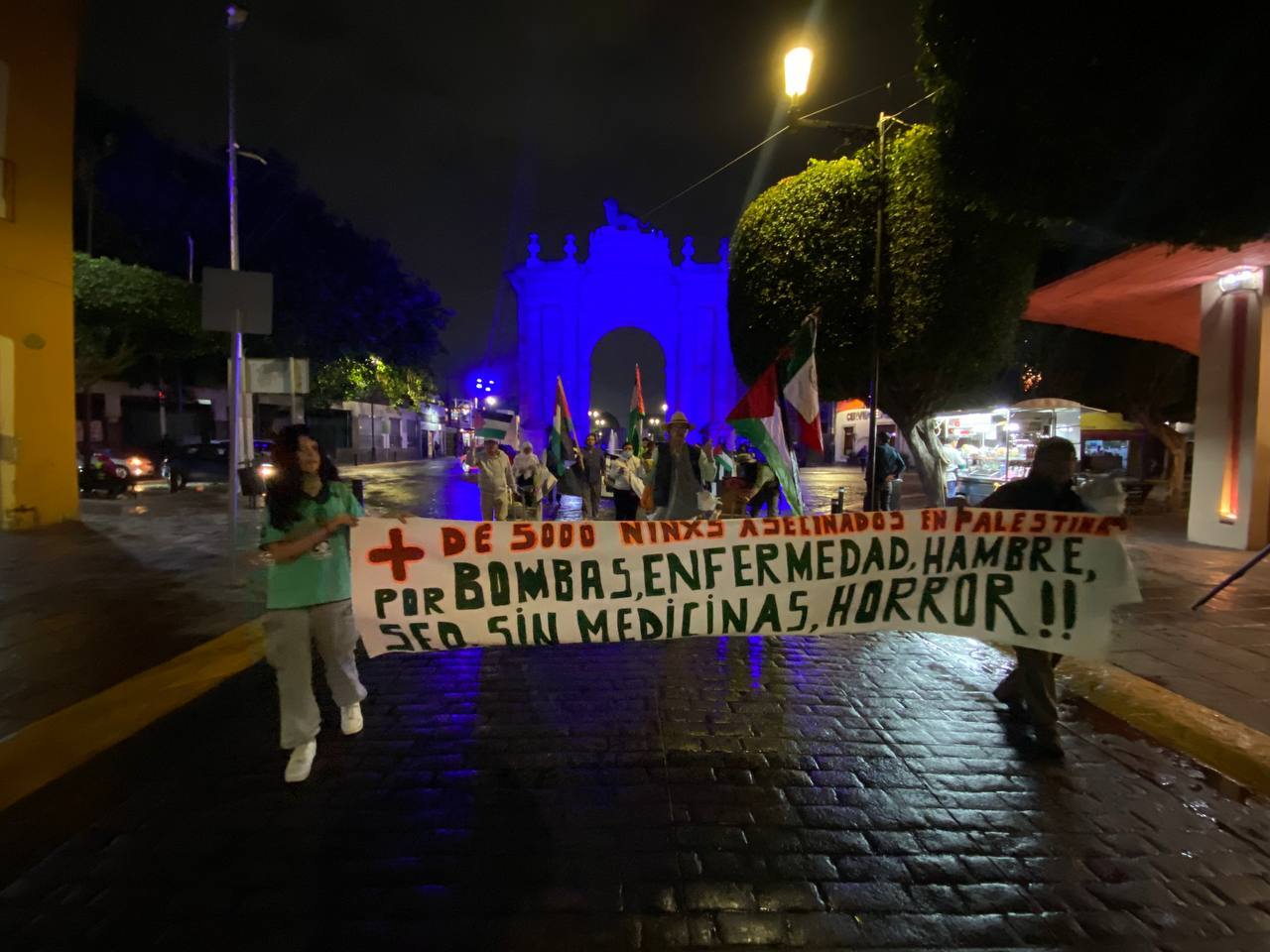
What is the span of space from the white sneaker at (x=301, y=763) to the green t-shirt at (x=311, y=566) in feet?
2.36

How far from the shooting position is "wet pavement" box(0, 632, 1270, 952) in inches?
104

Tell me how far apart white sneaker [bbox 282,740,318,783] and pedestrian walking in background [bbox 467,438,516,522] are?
6.27 metres

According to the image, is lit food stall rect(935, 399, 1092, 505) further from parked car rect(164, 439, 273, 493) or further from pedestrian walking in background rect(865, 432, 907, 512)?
parked car rect(164, 439, 273, 493)

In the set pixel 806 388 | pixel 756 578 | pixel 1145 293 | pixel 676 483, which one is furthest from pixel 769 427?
pixel 1145 293

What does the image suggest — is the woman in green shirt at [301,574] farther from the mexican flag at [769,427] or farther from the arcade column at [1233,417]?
the arcade column at [1233,417]

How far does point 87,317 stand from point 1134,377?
24276 mm

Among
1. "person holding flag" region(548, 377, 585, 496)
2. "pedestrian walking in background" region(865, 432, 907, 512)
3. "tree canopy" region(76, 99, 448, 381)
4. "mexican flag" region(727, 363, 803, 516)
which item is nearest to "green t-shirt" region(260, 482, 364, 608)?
"mexican flag" region(727, 363, 803, 516)

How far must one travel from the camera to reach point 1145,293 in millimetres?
11586

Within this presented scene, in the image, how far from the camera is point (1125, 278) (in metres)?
10.6

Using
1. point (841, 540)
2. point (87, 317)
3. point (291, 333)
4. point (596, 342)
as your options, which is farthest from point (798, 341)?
point (596, 342)

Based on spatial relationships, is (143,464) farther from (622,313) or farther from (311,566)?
(622,313)

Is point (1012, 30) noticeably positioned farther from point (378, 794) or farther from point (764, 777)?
point (378, 794)

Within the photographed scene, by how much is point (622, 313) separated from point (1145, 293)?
133 ft

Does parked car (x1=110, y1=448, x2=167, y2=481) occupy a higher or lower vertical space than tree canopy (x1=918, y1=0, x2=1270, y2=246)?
lower
